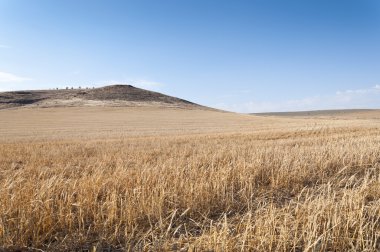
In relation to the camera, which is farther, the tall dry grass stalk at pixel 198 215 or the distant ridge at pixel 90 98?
the distant ridge at pixel 90 98

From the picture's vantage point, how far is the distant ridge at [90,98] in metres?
88.9

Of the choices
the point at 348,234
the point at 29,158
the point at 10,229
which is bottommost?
the point at 29,158

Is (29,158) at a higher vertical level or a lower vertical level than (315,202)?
lower

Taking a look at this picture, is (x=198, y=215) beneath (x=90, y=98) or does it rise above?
beneath

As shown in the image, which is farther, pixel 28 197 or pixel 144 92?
pixel 144 92

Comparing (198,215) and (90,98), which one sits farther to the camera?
(90,98)

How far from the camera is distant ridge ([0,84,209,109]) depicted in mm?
88938

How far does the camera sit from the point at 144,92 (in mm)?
116000

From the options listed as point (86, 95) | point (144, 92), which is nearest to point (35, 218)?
point (86, 95)

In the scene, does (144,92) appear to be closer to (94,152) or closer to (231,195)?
(94,152)

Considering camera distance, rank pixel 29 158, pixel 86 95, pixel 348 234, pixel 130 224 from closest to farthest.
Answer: pixel 348 234, pixel 130 224, pixel 29 158, pixel 86 95

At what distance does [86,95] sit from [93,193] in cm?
10028

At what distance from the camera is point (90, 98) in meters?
97.6

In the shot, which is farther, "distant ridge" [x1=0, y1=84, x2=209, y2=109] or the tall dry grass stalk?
"distant ridge" [x1=0, y1=84, x2=209, y2=109]
